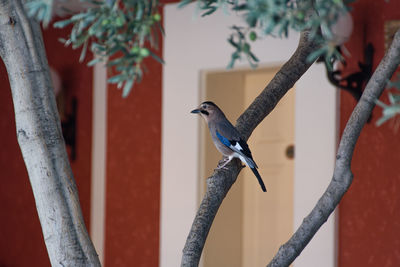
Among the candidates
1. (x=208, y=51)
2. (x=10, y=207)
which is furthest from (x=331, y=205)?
(x=10, y=207)

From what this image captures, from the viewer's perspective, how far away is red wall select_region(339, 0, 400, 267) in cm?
338

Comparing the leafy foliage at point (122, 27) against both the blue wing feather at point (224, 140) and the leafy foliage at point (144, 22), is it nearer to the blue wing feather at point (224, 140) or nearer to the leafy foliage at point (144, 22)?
the leafy foliage at point (144, 22)

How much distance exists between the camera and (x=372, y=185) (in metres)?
3.45

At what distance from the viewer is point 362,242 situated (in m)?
3.48

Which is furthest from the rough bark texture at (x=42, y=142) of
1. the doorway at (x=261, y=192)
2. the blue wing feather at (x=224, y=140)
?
the doorway at (x=261, y=192)

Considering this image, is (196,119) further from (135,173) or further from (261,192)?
(261,192)

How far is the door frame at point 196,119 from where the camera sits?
11.9ft

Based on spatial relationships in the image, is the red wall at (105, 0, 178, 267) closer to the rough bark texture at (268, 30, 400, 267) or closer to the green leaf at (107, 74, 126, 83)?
the rough bark texture at (268, 30, 400, 267)

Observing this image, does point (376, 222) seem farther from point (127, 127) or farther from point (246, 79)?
point (127, 127)

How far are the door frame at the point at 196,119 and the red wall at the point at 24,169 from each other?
0.85 metres

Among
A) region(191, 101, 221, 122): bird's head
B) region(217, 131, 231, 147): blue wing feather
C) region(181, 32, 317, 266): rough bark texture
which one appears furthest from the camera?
region(191, 101, 221, 122): bird's head

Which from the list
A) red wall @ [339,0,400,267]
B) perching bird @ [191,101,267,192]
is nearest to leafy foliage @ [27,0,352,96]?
perching bird @ [191,101,267,192]

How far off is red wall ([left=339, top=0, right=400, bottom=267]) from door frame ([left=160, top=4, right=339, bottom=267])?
155 millimetres

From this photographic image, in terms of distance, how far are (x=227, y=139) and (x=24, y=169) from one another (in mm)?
2882
